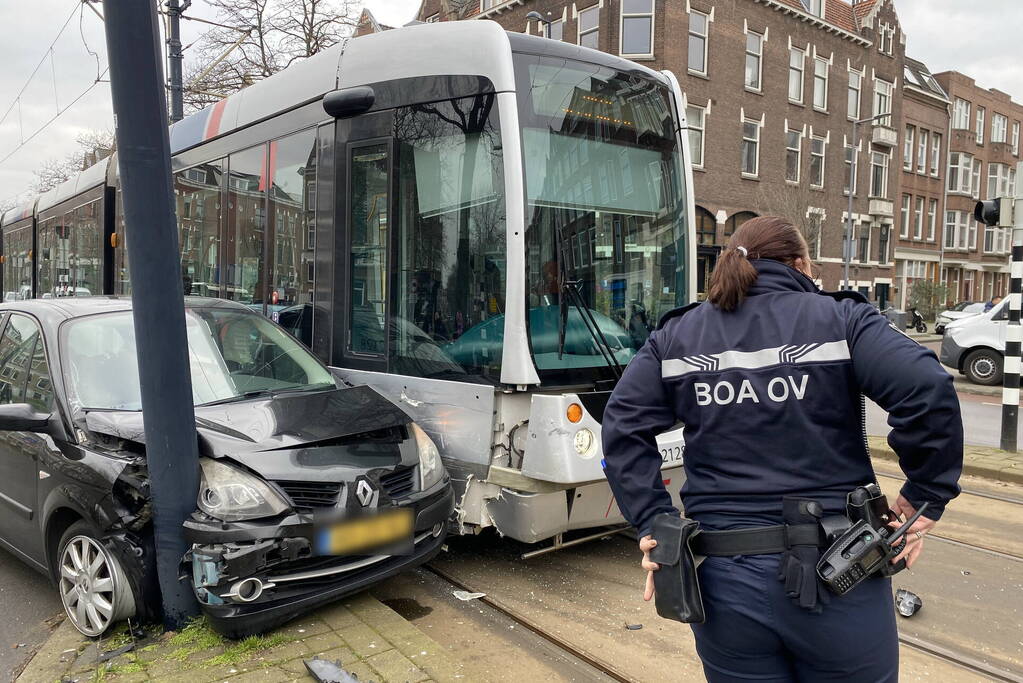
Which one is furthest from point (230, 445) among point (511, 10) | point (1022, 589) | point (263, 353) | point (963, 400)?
point (511, 10)

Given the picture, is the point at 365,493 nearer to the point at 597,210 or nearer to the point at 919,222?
the point at 597,210

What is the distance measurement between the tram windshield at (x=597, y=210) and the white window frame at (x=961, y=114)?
4772 cm

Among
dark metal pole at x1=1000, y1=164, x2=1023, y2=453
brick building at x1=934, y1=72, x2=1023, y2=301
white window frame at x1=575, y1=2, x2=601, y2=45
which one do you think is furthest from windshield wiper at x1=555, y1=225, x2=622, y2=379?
brick building at x1=934, y1=72, x2=1023, y2=301

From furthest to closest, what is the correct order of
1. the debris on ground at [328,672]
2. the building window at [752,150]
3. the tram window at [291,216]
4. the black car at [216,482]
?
the building window at [752,150]
the tram window at [291,216]
the black car at [216,482]
the debris on ground at [328,672]

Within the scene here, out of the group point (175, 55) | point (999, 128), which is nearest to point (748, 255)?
point (175, 55)

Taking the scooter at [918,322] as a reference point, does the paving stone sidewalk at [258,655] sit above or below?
below

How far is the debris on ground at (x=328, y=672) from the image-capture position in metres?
3.17

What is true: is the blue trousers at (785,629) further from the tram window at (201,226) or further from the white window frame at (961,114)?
the white window frame at (961,114)

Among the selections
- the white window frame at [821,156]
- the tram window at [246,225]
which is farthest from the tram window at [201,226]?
the white window frame at [821,156]

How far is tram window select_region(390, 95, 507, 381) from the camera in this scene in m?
4.61

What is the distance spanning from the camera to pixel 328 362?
5566mm

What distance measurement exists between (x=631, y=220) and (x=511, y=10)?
2608cm

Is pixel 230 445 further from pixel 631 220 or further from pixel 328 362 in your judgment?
pixel 631 220

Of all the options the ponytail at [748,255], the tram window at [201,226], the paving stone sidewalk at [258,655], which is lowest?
the paving stone sidewalk at [258,655]
